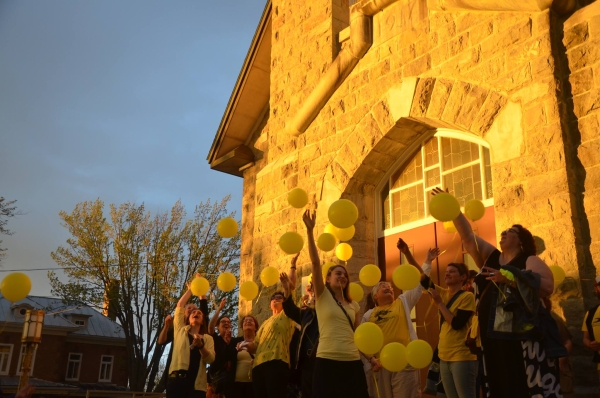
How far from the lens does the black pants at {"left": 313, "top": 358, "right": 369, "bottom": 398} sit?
4094 mm

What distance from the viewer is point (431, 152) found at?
6.98 meters

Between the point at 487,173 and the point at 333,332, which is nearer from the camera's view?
the point at 333,332

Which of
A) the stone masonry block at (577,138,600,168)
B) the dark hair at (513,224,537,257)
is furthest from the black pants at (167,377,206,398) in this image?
the stone masonry block at (577,138,600,168)

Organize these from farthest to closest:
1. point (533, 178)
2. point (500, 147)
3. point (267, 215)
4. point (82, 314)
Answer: point (82, 314) < point (267, 215) < point (500, 147) < point (533, 178)

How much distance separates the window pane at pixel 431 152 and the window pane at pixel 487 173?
0.70 meters

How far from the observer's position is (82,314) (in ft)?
105

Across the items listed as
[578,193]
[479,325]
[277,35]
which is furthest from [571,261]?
[277,35]

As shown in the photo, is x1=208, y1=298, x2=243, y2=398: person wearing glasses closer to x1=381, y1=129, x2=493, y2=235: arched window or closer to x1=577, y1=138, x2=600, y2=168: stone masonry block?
x1=381, y1=129, x2=493, y2=235: arched window

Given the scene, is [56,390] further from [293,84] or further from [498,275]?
[498,275]

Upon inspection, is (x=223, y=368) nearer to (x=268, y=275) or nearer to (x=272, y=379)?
(x=272, y=379)

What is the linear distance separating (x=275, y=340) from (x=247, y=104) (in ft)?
18.2

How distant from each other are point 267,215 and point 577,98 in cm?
461

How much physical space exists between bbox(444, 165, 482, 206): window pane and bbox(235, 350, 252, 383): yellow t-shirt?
118 inches

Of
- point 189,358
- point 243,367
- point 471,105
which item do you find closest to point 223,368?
point 243,367
